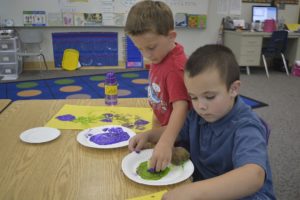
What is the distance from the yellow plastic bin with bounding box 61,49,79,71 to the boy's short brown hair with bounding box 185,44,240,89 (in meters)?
4.22

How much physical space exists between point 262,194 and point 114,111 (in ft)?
2.17

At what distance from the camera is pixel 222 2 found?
506 centimetres

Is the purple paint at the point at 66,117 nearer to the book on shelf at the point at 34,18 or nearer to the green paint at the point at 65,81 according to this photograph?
the green paint at the point at 65,81

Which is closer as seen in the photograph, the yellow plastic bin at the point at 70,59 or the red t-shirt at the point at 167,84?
the red t-shirt at the point at 167,84

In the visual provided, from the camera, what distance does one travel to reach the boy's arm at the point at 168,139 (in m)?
0.77

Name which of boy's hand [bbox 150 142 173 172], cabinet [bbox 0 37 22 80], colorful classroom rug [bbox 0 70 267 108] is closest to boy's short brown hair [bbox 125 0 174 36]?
boy's hand [bbox 150 142 173 172]

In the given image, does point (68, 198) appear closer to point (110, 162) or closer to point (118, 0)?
point (110, 162)

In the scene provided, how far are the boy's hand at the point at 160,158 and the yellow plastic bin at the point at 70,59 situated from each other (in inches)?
166

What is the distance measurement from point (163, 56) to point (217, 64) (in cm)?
30

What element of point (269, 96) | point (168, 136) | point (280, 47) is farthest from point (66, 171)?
point (280, 47)

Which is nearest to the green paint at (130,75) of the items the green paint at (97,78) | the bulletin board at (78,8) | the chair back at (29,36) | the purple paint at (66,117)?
the green paint at (97,78)

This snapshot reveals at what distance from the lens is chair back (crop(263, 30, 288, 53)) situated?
450 centimetres

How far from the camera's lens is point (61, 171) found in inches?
30.5

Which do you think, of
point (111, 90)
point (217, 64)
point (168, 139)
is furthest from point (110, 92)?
point (217, 64)
